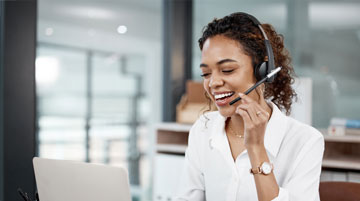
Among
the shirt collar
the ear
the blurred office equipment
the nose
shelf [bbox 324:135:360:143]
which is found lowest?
the blurred office equipment

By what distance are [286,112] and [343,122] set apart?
0.99 meters

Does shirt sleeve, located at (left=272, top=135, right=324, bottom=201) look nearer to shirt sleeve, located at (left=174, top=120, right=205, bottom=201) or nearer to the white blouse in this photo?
the white blouse

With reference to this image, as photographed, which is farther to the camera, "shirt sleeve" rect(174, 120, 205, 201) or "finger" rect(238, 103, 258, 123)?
"shirt sleeve" rect(174, 120, 205, 201)

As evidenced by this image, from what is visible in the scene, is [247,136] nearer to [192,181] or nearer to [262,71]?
[262,71]

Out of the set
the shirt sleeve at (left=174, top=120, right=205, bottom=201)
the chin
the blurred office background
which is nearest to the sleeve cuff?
the chin

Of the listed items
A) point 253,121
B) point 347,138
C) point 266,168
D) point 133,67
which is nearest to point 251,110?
point 253,121

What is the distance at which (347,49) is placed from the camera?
277 cm

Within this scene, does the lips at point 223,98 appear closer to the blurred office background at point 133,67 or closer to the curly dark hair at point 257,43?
the curly dark hair at point 257,43

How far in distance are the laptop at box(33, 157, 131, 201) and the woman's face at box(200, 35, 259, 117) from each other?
1.65 feet

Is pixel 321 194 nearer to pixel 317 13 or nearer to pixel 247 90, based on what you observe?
pixel 247 90

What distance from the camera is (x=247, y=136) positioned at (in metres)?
1.20

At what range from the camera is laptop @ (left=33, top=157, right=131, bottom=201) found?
974 millimetres

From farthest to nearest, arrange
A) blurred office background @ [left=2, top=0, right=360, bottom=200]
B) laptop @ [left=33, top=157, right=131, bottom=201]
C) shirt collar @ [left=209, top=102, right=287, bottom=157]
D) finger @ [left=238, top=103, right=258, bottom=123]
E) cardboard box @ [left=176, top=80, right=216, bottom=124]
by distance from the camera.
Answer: cardboard box @ [left=176, top=80, right=216, bottom=124], blurred office background @ [left=2, top=0, right=360, bottom=200], shirt collar @ [left=209, top=102, right=287, bottom=157], finger @ [left=238, top=103, right=258, bottom=123], laptop @ [left=33, top=157, right=131, bottom=201]

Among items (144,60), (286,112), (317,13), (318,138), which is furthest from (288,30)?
(318,138)
